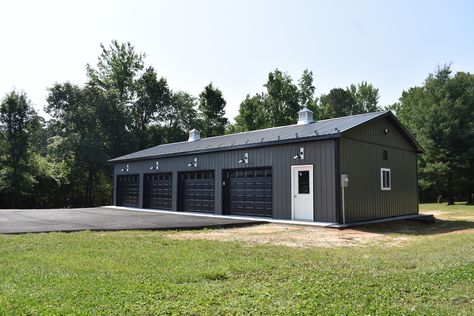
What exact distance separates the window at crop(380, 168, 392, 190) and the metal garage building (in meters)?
0.04

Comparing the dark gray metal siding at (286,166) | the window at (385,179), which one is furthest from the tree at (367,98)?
the dark gray metal siding at (286,166)

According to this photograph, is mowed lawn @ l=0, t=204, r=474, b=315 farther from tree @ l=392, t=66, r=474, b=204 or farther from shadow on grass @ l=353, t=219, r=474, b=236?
tree @ l=392, t=66, r=474, b=204

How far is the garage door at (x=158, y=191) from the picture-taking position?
61.2ft

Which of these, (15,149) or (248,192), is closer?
(248,192)

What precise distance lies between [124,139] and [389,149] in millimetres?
21089

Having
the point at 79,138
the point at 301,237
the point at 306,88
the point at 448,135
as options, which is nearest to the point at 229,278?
the point at 301,237

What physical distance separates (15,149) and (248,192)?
17320 millimetres

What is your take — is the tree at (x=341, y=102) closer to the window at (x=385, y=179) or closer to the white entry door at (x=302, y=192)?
the window at (x=385, y=179)

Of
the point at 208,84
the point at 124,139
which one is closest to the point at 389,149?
the point at 124,139

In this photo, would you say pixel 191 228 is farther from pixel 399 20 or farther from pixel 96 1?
pixel 399 20

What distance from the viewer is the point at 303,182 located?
1253 centimetres

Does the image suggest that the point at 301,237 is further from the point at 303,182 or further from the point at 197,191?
the point at 197,191

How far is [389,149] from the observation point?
1477 centimetres

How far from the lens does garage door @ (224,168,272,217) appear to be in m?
13.8
